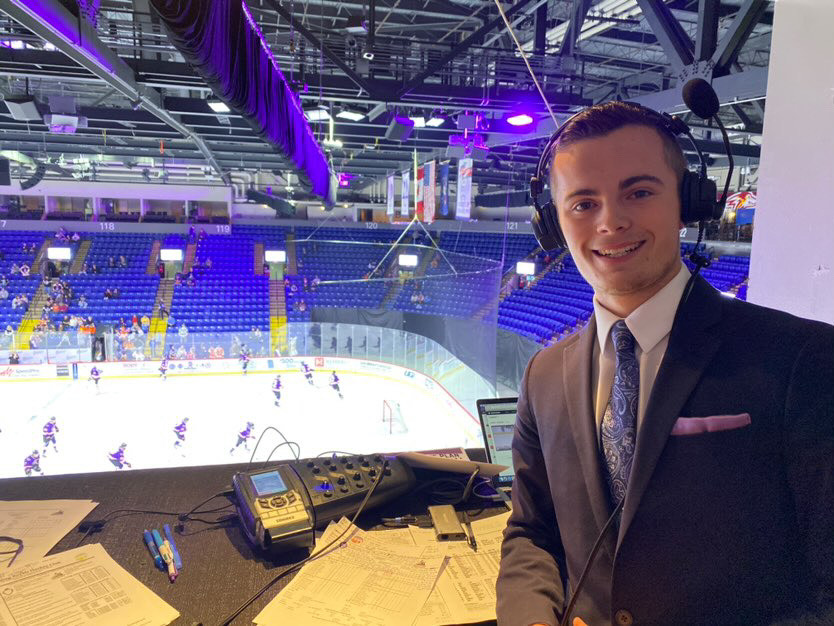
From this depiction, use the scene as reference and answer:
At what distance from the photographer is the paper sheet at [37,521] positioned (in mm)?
1335

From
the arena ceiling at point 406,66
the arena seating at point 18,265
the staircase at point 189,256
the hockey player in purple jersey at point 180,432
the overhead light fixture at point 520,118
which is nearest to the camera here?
the arena ceiling at point 406,66

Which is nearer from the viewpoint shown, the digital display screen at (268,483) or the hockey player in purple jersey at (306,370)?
the digital display screen at (268,483)

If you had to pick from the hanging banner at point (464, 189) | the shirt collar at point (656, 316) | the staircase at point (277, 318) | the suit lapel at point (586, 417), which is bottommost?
the staircase at point (277, 318)

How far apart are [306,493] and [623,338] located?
3.10 ft

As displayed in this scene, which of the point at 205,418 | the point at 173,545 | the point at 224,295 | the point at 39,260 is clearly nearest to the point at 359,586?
the point at 173,545

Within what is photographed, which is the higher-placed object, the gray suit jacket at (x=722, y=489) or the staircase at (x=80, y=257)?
the gray suit jacket at (x=722, y=489)

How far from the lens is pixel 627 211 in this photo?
0.98 m

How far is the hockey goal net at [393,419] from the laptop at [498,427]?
6.99 metres

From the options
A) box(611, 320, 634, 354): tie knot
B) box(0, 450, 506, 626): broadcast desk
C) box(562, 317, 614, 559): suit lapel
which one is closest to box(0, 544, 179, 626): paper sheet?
box(0, 450, 506, 626): broadcast desk

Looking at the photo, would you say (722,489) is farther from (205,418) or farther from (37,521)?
(205,418)

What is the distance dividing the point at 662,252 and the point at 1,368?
11.8 metres

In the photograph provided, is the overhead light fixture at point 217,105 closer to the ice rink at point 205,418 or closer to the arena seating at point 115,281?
the ice rink at point 205,418

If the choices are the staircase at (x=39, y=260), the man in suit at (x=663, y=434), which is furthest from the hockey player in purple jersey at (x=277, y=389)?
the staircase at (x=39, y=260)

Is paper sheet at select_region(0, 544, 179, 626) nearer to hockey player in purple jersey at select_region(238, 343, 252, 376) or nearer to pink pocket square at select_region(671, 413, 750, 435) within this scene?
pink pocket square at select_region(671, 413, 750, 435)
